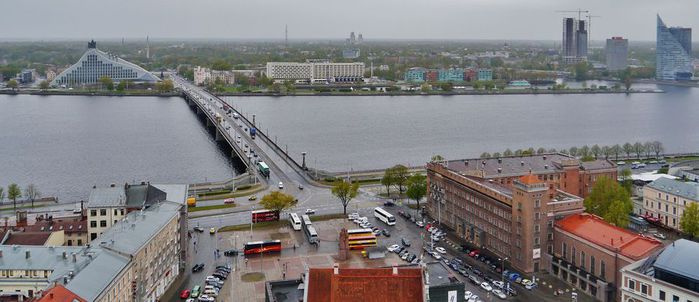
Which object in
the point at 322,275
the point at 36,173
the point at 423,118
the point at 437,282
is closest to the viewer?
the point at 322,275

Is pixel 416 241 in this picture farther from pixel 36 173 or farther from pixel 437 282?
pixel 36 173

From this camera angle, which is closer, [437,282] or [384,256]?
[437,282]

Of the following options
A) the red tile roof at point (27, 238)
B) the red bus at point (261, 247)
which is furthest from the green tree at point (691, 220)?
the red tile roof at point (27, 238)

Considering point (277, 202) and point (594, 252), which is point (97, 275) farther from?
point (594, 252)

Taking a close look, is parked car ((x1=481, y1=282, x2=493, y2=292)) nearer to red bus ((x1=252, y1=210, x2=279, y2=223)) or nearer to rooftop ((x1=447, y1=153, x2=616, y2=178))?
rooftop ((x1=447, y1=153, x2=616, y2=178))

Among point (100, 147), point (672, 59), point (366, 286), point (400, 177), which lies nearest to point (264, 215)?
point (400, 177)

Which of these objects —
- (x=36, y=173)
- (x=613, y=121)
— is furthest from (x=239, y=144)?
(x=613, y=121)

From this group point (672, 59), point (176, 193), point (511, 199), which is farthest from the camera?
point (672, 59)
